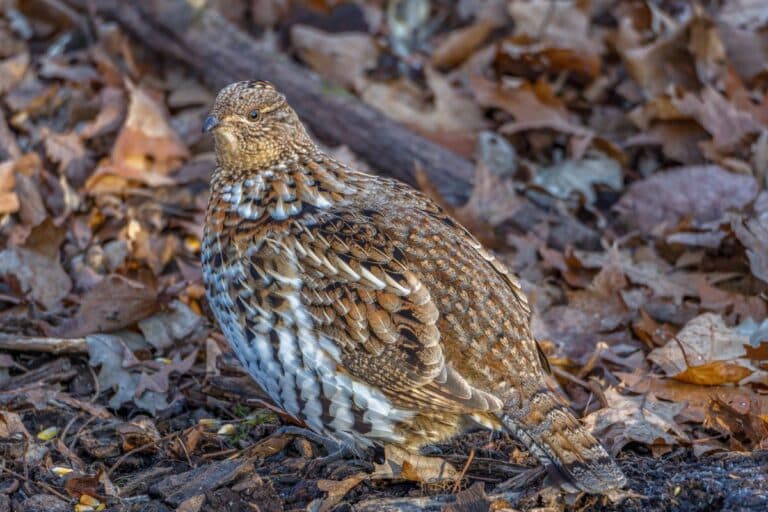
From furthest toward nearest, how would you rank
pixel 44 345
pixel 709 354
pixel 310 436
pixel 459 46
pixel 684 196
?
pixel 459 46
pixel 684 196
pixel 44 345
pixel 709 354
pixel 310 436

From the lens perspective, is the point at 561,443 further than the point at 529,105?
No

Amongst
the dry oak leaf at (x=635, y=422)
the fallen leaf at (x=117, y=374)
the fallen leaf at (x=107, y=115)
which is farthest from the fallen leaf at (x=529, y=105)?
the fallen leaf at (x=117, y=374)

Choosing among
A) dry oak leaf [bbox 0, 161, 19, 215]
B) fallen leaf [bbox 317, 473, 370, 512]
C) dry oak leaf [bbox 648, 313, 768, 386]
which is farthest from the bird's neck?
dry oak leaf [bbox 0, 161, 19, 215]

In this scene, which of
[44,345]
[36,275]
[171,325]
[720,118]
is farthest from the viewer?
[720,118]

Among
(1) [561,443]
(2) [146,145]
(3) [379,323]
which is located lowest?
(2) [146,145]

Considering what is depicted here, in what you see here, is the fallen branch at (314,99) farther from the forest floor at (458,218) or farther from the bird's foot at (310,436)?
the bird's foot at (310,436)

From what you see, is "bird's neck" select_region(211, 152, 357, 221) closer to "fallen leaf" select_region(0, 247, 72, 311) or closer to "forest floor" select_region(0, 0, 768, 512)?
"forest floor" select_region(0, 0, 768, 512)

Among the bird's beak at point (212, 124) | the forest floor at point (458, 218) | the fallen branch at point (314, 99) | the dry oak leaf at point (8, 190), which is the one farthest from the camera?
the fallen branch at point (314, 99)

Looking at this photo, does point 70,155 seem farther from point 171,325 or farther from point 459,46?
point 459,46

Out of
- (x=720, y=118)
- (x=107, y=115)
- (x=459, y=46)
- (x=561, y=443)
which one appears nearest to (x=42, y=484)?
(x=561, y=443)
